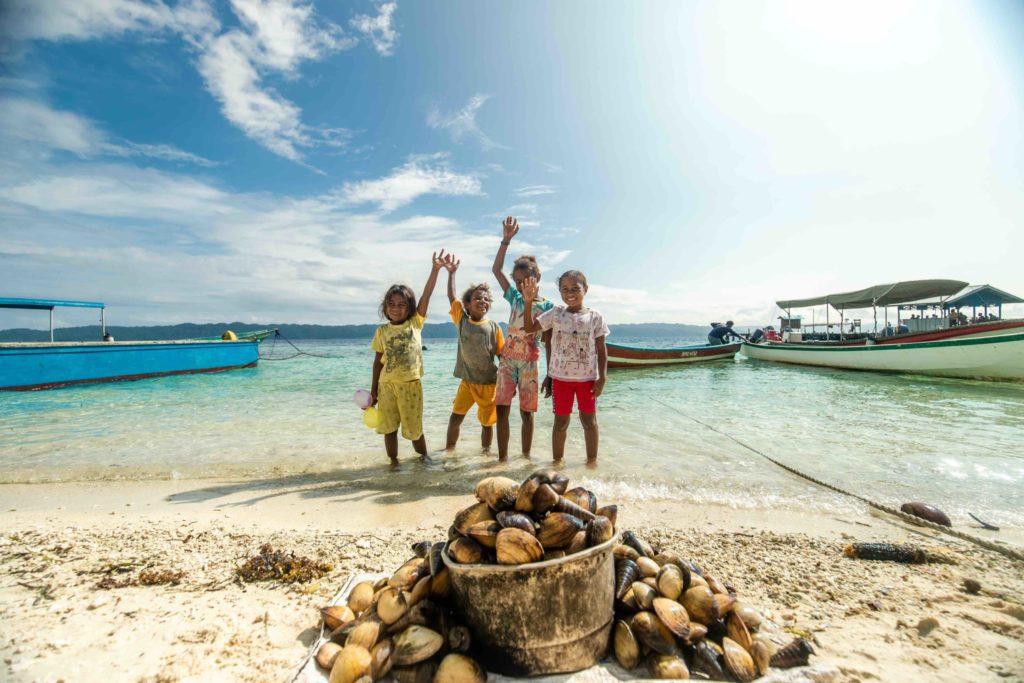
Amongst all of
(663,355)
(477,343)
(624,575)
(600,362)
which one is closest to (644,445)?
(600,362)

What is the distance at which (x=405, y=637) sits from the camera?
1.91 meters

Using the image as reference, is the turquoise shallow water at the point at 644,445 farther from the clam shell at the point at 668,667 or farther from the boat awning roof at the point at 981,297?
the boat awning roof at the point at 981,297

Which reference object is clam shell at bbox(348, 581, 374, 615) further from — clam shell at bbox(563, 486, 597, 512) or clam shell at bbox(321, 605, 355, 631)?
clam shell at bbox(563, 486, 597, 512)

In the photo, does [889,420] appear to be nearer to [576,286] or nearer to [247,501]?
[576,286]

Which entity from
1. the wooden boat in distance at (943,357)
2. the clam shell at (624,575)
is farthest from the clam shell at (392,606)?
the wooden boat in distance at (943,357)

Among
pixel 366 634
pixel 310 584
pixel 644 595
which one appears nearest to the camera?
pixel 366 634

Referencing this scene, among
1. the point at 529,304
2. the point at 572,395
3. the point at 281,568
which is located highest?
the point at 529,304

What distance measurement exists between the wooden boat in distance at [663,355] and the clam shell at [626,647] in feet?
60.4

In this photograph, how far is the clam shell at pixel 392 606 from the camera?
205cm

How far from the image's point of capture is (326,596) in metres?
2.72

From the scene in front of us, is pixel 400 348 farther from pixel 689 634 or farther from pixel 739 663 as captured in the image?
pixel 739 663

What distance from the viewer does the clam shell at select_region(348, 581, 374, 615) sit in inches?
93.5

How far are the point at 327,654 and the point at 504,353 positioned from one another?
3.92 meters

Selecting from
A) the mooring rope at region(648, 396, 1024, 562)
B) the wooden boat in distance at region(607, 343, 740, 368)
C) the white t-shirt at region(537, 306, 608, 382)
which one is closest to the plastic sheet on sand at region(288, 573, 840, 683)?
the mooring rope at region(648, 396, 1024, 562)
